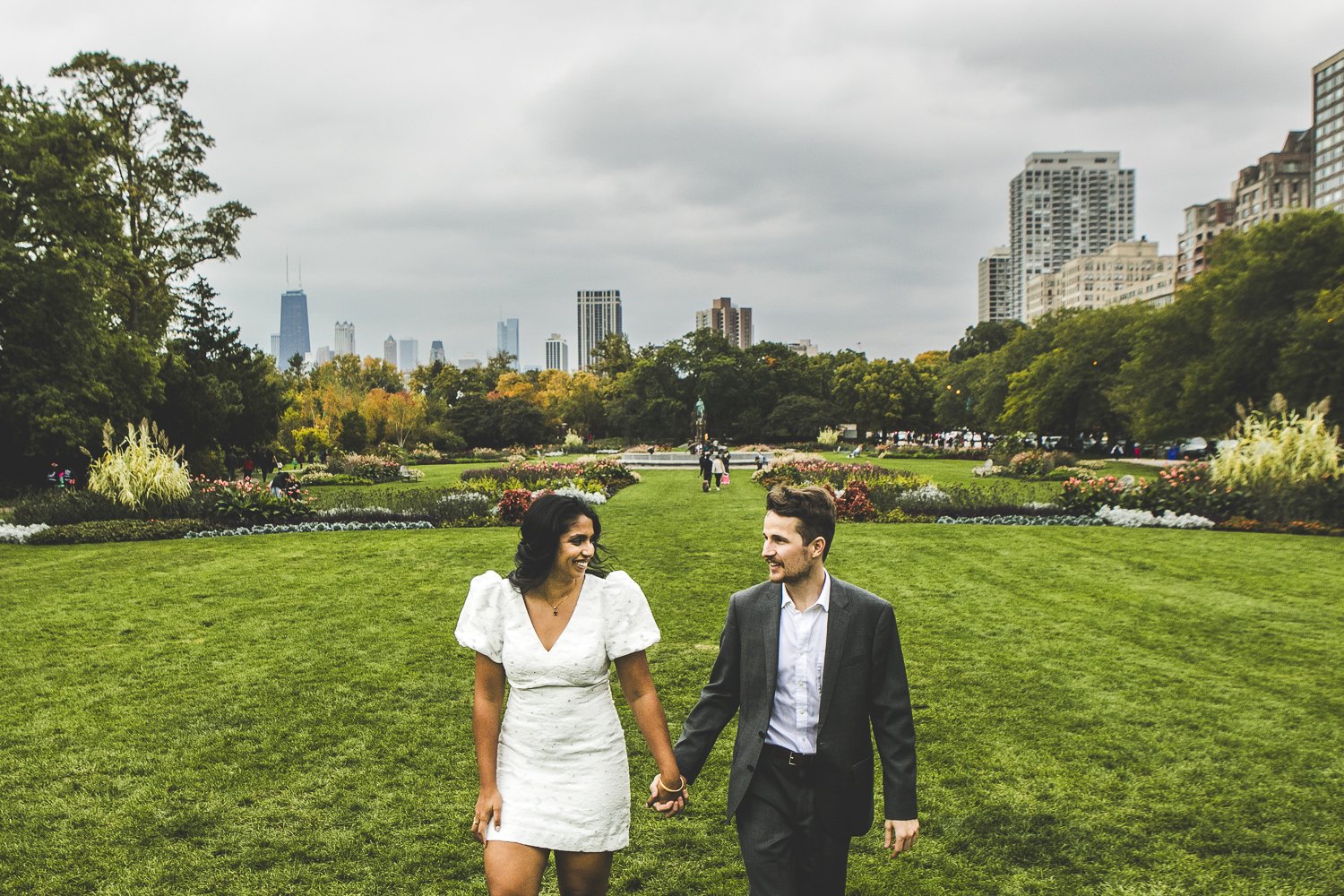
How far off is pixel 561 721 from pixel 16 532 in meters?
16.4

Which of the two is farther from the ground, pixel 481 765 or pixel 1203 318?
pixel 1203 318

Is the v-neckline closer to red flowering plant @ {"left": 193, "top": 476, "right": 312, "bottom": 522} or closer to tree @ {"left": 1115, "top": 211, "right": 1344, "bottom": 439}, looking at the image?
red flowering plant @ {"left": 193, "top": 476, "right": 312, "bottom": 522}

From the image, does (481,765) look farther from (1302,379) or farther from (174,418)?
(1302,379)

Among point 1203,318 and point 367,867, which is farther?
point 1203,318

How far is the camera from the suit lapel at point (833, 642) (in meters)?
2.60

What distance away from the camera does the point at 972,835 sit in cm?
413

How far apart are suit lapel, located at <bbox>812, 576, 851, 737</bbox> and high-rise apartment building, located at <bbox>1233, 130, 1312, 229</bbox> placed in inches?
4513

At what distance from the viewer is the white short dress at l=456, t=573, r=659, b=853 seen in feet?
8.17

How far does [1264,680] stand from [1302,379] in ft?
78.5

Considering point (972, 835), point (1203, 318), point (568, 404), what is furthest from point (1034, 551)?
point (568, 404)

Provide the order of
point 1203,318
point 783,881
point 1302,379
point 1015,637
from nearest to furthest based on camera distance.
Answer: point 783,881, point 1015,637, point 1302,379, point 1203,318

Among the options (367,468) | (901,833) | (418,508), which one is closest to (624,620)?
(901,833)

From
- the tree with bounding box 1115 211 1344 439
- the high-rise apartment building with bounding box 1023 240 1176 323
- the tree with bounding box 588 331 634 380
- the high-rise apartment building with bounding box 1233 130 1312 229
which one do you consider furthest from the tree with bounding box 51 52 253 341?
the high-rise apartment building with bounding box 1023 240 1176 323

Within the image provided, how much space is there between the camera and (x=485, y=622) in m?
2.60
